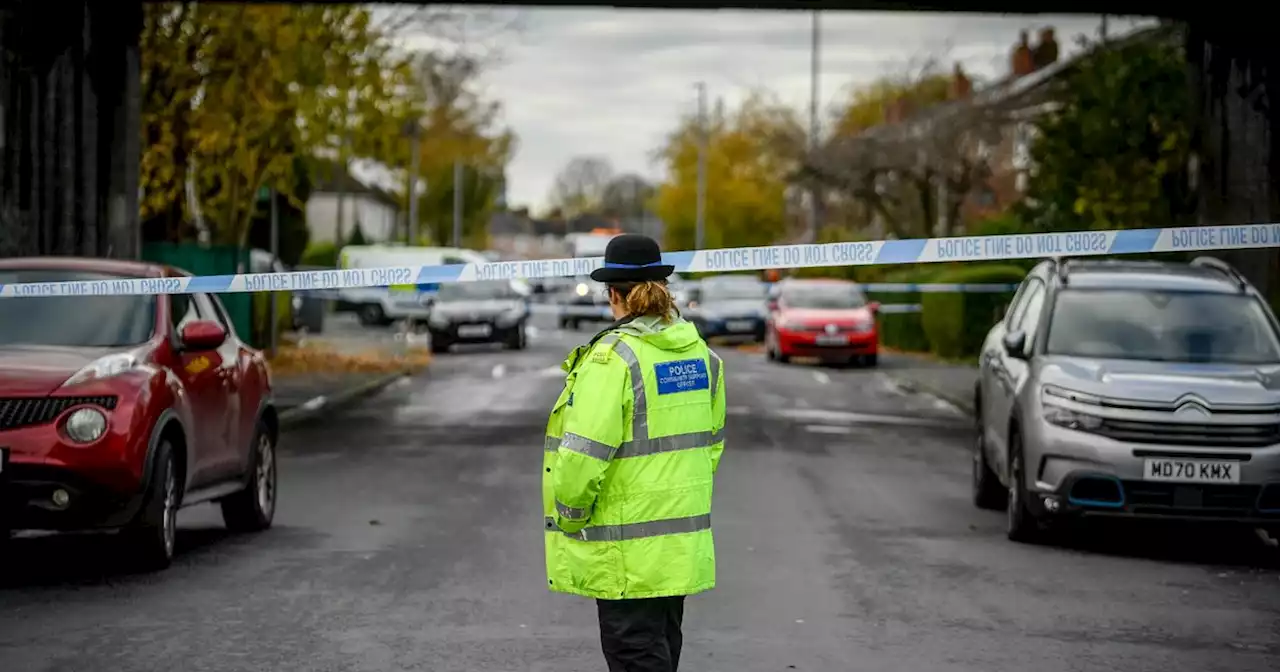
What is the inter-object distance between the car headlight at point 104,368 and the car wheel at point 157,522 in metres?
0.46

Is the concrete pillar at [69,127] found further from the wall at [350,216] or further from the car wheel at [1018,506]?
the wall at [350,216]

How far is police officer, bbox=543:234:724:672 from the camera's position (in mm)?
5480

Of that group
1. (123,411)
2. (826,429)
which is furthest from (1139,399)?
(826,429)

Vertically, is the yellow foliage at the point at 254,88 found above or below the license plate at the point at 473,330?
above

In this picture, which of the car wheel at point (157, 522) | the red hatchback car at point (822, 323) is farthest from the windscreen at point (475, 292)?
the car wheel at point (157, 522)

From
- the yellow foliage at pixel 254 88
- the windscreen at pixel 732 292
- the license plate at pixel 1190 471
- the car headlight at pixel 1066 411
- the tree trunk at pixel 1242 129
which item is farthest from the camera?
the windscreen at pixel 732 292

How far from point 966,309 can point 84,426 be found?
84.6 feet

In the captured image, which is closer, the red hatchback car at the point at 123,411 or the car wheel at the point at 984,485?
the red hatchback car at the point at 123,411

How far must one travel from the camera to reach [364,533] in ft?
40.0

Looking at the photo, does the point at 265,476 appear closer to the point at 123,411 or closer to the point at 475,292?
the point at 123,411

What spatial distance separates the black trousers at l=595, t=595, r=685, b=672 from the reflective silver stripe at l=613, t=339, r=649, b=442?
0.46m

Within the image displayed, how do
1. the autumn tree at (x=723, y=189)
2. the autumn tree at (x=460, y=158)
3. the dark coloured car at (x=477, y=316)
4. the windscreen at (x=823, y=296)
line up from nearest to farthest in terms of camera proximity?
the windscreen at (x=823, y=296), the dark coloured car at (x=477, y=316), the autumn tree at (x=460, y=158), the autumn tree at (x=723, y=189)

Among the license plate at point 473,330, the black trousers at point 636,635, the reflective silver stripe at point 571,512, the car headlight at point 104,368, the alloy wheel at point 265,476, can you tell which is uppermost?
the car headlight at point 104,368

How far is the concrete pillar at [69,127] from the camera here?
18.7 metres
